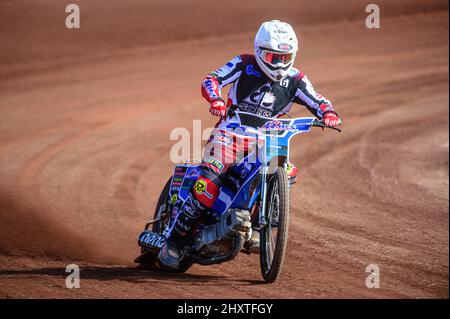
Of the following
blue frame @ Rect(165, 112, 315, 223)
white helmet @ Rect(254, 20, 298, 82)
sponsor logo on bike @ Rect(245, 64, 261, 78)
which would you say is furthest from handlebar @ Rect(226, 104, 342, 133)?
white helmet @ Rect(254, 20, 298, 82)

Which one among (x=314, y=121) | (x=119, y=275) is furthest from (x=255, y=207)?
(x=119, y=275)

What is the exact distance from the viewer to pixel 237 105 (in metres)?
7.94

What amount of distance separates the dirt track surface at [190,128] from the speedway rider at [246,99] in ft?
2.12

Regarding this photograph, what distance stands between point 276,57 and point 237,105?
65 centimetres

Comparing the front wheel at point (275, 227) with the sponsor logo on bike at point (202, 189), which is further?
the sponsor logo on bike at point (202, 189)

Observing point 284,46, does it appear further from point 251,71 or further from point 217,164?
point 217,164

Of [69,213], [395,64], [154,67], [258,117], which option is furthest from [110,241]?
[395,64]

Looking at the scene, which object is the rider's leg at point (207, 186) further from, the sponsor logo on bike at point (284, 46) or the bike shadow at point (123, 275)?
the sponsor logo on bike at point (284, 46)

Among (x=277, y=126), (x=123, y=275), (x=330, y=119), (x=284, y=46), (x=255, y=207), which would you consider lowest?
(x=123, y=275)

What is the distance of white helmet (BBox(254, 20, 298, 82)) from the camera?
25.1ft

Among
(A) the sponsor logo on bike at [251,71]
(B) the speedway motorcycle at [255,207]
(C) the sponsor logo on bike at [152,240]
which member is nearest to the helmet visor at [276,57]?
(A) the sponsor logo on bike at [251,71]

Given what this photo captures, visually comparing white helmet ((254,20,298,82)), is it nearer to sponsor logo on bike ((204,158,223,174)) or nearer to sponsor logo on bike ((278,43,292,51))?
sponsor logo on bike ((278,43,292,51))

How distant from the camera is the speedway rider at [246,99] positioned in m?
7.62
